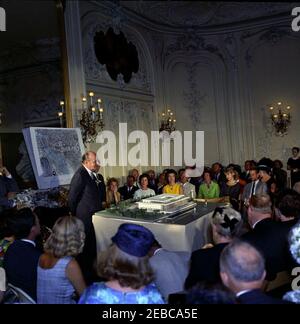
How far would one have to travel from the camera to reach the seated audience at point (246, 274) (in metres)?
1.78

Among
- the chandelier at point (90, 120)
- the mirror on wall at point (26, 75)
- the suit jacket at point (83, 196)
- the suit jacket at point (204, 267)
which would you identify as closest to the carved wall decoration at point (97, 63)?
the chandelier at point (90, 120)

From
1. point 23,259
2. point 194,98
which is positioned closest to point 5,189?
point 23,259

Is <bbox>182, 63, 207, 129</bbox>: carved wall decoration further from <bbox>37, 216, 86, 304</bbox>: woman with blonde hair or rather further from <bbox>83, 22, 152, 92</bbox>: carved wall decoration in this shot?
<bbox>37, 216, 86, 304</bbox>: woman with blonde hair

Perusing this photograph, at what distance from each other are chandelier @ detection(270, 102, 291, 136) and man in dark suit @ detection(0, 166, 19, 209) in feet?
30.2

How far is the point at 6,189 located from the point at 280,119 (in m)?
9.44

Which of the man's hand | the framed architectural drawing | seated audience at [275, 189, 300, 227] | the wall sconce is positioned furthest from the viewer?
the wall sconce

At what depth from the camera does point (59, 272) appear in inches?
96.7

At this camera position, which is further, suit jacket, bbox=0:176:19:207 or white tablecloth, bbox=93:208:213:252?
suit jacket, bbox=0:176:19:207

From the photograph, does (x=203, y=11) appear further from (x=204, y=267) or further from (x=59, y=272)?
(x=59, y=272)

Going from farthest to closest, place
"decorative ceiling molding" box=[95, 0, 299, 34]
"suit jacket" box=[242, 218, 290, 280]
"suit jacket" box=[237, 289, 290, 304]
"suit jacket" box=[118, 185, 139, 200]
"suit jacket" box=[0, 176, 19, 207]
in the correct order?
"decorative ceiling molding" box=[95, 0, 299, 34]
"suit jacket" box=[118, 185, 139, 200]
"suit jacket" box=[0, 176, 19, 207]
"suit jacket" box=[242, 218, 290, 280]
"suit jacket" box=[237, 289, 290, 304]

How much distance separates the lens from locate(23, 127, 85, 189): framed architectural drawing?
19.5 feet

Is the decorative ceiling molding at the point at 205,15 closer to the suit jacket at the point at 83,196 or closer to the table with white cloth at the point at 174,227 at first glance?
the suit jacket at the point at 83,196

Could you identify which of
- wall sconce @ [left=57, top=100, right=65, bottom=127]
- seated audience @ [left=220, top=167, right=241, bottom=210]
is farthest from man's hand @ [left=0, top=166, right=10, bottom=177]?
seated audience @ [left=220, top=167, right=241, bottom=210]
